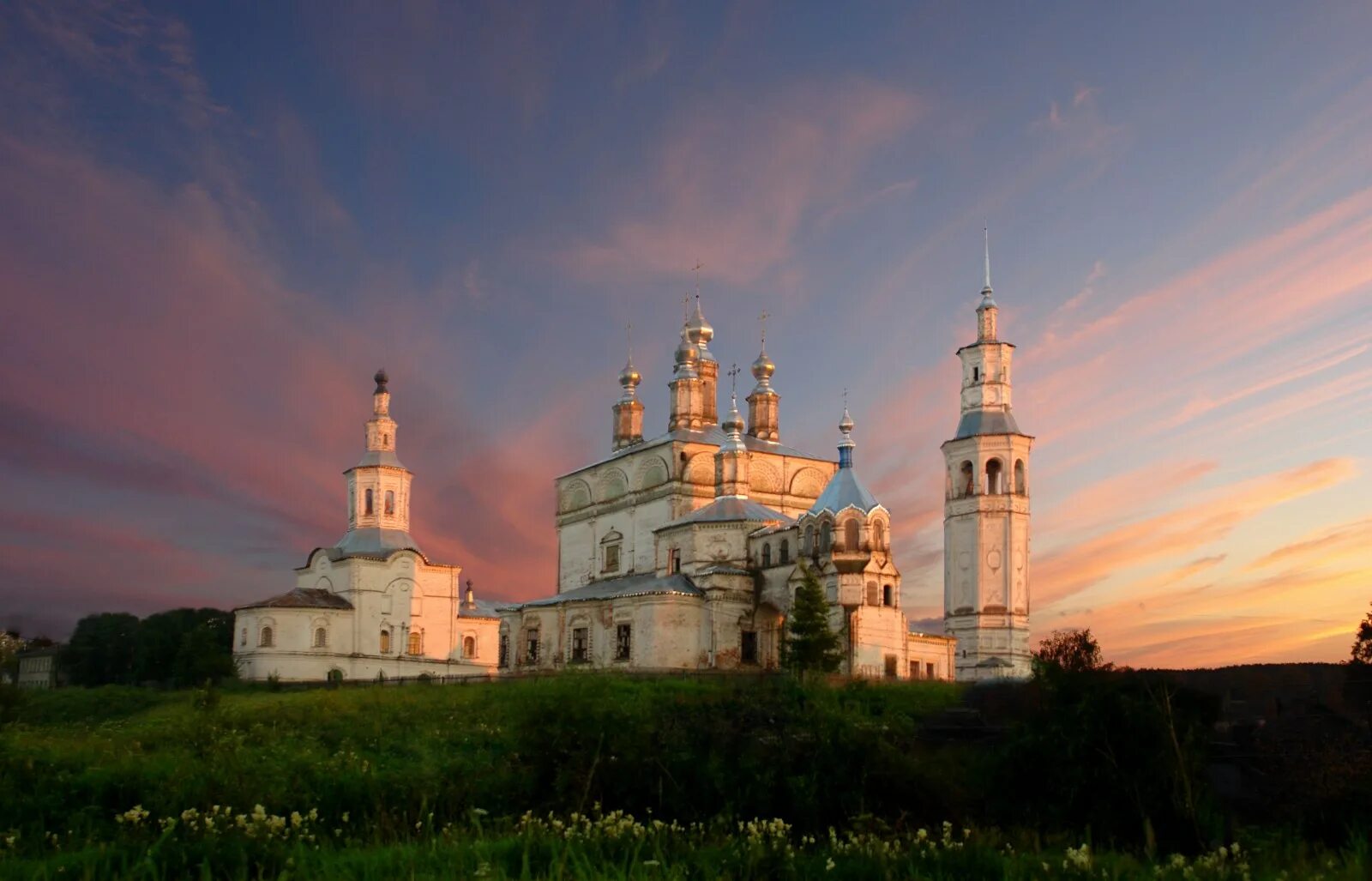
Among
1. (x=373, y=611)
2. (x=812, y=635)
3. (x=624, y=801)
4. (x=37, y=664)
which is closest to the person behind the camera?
(x=624, y=801)

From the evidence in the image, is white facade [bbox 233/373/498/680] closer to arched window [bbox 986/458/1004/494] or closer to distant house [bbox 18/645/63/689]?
arched window [bbox 986/458/1004/494]

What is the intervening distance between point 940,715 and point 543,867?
62.3 feet

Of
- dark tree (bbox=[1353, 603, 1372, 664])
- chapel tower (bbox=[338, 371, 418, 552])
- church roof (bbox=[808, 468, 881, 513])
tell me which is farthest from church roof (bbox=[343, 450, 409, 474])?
dark tree (bbox=[1353, 603, 1372, 664])

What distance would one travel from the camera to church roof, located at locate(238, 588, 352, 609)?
40.5m

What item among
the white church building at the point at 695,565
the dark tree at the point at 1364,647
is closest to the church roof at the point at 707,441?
the white church building at the point at 695,565

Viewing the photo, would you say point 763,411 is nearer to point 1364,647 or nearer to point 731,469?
point 731,469

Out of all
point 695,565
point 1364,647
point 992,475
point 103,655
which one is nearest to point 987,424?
point 992,475

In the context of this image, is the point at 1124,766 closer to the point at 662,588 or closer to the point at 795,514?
the point at 662,588

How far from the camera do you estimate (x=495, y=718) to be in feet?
78.1

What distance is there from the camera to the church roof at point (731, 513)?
37188 millimetres

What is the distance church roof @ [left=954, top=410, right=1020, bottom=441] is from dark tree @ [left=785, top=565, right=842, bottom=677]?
22.9 feet

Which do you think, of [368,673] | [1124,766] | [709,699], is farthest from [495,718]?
[368,673]

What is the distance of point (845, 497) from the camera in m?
34.5

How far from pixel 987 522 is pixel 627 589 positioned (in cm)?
1009
